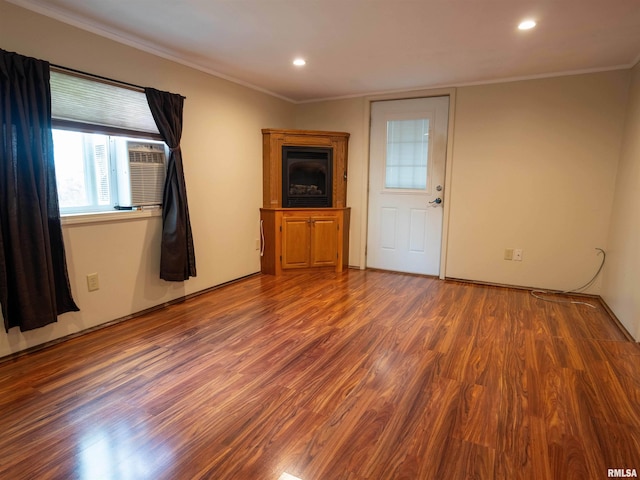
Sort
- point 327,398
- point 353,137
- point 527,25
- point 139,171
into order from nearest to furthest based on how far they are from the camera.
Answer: point 327,398 → point 527,25 → point 139,171 → point 353,137

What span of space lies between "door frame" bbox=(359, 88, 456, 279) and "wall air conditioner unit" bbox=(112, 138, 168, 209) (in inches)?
99.7

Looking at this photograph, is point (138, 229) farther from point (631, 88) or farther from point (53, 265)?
point (631, 88)

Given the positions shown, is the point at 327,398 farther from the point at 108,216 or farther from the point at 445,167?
the point at 445,167

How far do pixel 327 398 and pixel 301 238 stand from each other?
2871mm

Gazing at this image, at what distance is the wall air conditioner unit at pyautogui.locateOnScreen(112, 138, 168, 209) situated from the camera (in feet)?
10.1

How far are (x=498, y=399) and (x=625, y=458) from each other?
559mm

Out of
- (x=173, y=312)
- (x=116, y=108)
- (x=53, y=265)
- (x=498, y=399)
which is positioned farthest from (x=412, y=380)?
(x=116, y=108)

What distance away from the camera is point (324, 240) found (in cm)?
486

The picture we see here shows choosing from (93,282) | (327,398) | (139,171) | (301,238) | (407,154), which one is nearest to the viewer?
→ (327,398)

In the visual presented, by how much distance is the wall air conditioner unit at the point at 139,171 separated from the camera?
121 inches

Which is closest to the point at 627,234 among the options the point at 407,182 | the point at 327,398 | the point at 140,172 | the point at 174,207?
the point at 407,182

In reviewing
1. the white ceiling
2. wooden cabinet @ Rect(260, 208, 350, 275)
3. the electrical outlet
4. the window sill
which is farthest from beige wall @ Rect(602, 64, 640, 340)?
the electrical outlet

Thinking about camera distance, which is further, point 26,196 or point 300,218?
point 300,218

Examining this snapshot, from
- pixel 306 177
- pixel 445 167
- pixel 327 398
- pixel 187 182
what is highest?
pixel 445 167
